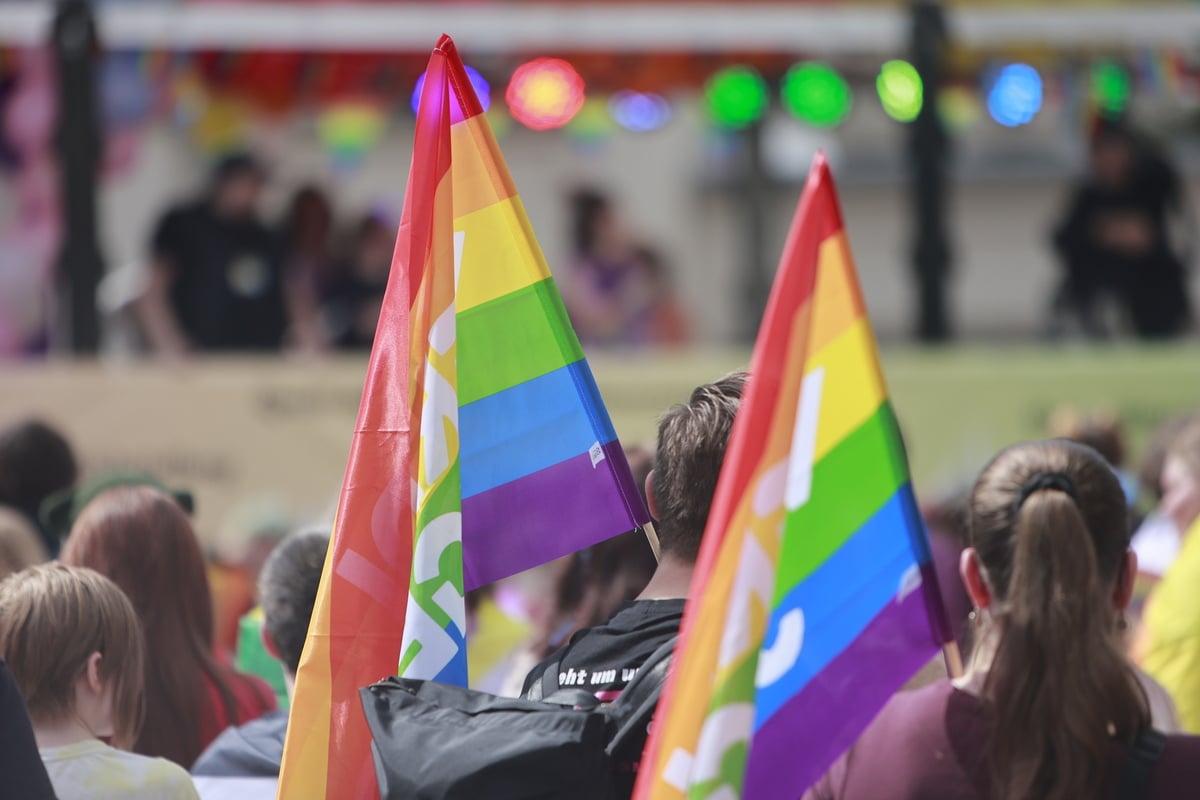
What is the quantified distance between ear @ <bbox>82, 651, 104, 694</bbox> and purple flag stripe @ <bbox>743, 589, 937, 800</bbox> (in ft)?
3.66

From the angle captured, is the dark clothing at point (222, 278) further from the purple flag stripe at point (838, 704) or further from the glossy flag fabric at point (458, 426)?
the purple flag stripe at point (838, 704)

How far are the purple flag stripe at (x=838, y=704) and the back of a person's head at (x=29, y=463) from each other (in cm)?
310

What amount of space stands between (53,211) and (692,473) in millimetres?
7303

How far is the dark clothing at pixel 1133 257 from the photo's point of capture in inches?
365

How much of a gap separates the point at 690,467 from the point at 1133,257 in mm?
7085

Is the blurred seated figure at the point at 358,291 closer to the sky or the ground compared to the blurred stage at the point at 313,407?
closer to the sky

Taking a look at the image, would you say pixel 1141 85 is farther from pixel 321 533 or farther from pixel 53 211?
pixel 321 533

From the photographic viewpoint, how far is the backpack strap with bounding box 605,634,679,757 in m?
2.61

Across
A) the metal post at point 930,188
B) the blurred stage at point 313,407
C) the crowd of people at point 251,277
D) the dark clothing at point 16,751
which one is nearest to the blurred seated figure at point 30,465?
the blurred stage at point 313,407

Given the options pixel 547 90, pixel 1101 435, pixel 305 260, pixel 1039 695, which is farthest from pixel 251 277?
pixel 1039 695

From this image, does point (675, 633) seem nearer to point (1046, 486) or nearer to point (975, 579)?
point (975, 579)

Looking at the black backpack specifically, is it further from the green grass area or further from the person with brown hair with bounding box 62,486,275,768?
the green grass area

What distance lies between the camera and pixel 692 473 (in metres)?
2.78

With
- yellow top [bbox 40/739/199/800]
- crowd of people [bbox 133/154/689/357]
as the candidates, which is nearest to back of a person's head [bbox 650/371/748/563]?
yellow top [bbox 40/739/199/800]
